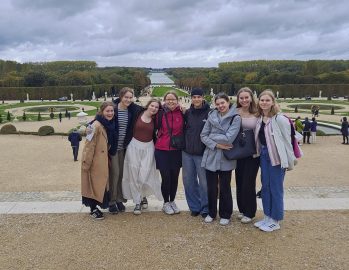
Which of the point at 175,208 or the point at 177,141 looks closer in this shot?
the point at 177,141

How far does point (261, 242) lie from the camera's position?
15.7ft

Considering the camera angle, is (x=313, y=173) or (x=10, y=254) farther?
(x=313, y=173)

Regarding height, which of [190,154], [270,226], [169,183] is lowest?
[270,226]

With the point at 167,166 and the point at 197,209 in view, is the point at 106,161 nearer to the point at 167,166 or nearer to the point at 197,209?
the point at 167,166

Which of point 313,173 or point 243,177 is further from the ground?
point 243,177

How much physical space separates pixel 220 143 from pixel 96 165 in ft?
6.17

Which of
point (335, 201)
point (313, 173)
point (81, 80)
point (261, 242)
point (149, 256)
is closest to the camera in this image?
point (149, 256)

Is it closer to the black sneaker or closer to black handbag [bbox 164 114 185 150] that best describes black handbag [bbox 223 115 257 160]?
black handbag [bbox 164 114 185 150]

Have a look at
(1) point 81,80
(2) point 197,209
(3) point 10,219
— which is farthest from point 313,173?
(1) point 81,80

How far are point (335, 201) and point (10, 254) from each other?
538cm

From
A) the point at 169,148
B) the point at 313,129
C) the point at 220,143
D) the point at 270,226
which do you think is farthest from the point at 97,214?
the point at 313,129

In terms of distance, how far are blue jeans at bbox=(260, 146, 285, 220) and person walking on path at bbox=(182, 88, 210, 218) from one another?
33.7 inches

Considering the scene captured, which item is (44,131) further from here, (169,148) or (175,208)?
(169,148)

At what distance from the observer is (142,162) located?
18.2 ft
